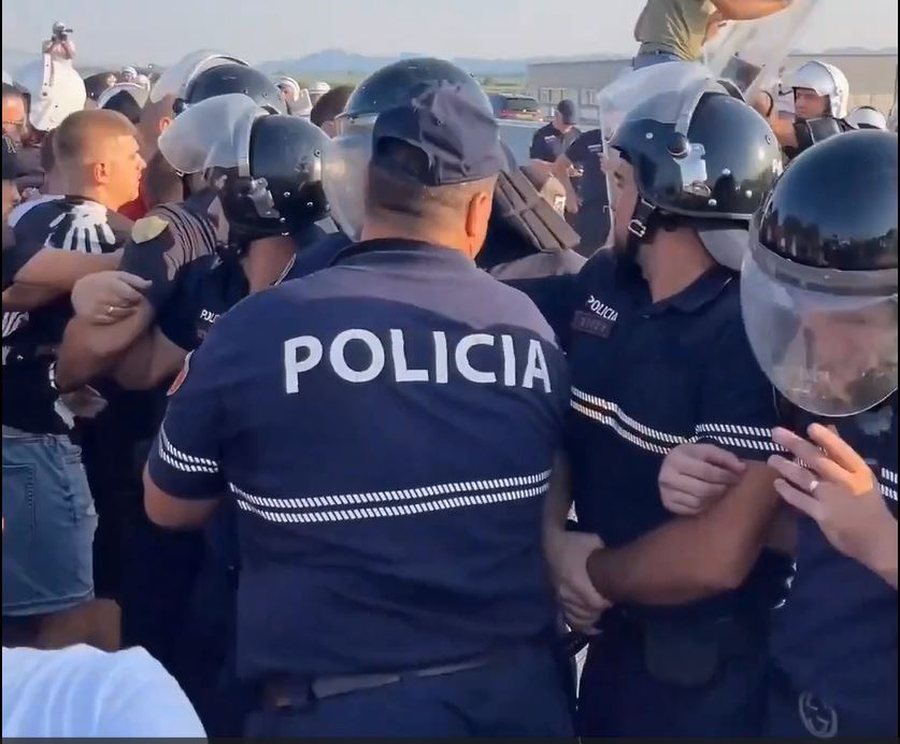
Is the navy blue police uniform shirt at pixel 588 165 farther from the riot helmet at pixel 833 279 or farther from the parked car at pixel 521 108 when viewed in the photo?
the parked car at pixel 521 108

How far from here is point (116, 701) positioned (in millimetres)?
1309

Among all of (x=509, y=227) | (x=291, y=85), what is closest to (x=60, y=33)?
(x=291, y=85)

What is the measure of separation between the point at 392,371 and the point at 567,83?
39.8 ft

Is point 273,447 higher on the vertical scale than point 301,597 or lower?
higher

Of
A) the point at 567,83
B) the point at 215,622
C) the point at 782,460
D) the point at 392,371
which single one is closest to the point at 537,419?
the point at 392,371

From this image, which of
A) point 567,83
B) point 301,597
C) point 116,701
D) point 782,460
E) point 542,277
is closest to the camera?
point 116,701

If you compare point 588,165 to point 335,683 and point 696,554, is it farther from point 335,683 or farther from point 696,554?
point 335,683

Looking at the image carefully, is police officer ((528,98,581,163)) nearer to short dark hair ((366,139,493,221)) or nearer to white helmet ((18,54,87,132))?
white helmet ((18,54,87,132))

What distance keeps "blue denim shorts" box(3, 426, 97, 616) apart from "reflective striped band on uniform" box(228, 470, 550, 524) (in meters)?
1.59

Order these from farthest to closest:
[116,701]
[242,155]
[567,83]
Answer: [567,83], [242,155], [116,701]

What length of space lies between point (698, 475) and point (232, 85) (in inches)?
129

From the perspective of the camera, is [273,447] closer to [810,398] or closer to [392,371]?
[392,371]

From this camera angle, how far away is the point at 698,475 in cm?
190

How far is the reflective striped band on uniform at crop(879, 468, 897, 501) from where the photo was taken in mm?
1725
